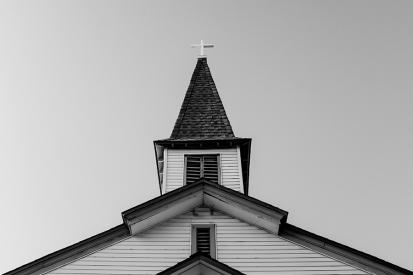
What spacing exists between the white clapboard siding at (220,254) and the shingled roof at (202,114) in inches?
206

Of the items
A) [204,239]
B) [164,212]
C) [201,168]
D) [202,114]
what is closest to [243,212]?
[204,239]

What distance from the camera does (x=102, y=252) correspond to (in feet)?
38.5

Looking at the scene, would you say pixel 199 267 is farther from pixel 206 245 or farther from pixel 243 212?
pixel 243 212

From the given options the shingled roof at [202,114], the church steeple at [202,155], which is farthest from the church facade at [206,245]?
the shingled roof at [202,114]

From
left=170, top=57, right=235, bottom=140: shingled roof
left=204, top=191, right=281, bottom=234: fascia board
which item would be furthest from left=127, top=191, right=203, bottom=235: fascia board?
left=170, top=57, right=235, bottom=140: shingled roof

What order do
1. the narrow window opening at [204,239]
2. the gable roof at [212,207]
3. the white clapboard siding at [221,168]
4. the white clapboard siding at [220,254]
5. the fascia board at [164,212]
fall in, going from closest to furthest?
the gable roof at [212,207]
the white clapboard siding at [220,254]
the narrow window opening at [204,239]
the fascia board at [164,212]
the white clapboard siding at [221,168]

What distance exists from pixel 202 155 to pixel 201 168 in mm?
550

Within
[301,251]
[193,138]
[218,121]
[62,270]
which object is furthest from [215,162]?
[62,270]

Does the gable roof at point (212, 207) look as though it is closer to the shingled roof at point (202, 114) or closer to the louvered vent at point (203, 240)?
the louvered vent at point (203, 240)

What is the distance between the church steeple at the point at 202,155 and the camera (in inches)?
603

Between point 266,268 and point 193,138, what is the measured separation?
255 inches

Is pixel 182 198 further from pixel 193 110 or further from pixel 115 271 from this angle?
pixel 193 110

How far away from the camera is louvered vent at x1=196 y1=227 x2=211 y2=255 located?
12.0m

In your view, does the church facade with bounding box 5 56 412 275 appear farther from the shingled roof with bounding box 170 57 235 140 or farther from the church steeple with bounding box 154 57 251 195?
the shingled roof with bounding box 170 57 235 140
